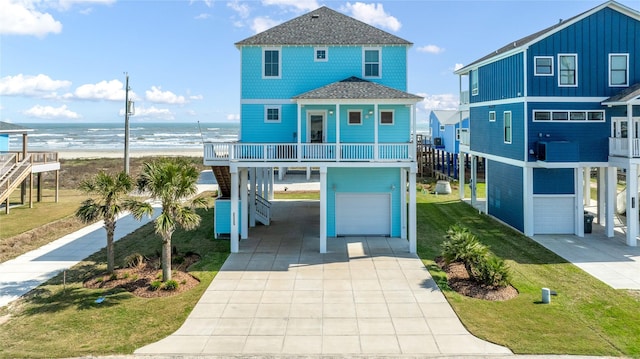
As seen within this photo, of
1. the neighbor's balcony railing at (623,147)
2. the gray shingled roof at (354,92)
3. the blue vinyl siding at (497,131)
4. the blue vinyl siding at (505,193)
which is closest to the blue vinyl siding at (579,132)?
the neighbor's balcony railing at (623,147)

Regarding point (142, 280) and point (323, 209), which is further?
point (323, 209)

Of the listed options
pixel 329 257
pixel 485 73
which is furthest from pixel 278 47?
pixel 485 73

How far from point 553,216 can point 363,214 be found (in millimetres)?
8571

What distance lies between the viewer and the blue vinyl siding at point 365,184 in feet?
→ 62.3

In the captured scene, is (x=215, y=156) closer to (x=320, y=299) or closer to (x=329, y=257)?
(x=329, y=257)

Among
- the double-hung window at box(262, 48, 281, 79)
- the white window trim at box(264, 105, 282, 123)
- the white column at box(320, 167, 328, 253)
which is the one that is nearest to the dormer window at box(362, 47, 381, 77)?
the double-hung window at box(262, 48, 281, 79)

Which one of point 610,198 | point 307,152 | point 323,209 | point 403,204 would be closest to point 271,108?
point 307,152

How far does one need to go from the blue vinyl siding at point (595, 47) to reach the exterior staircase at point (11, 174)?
25.5 m

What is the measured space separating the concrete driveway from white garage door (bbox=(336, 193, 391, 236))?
2.09 metres

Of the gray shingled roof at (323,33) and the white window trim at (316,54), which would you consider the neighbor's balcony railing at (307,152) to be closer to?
the white window trim at (316,54)

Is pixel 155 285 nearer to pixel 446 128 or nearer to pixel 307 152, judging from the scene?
pixel 307 152

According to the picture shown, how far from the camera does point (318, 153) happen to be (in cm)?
1675

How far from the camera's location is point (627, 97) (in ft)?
57.3

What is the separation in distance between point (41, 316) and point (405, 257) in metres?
11.2
